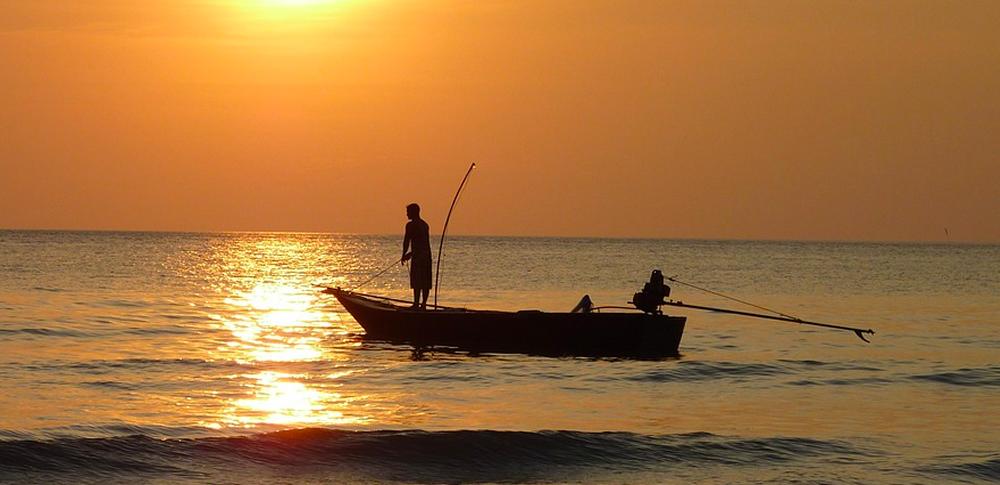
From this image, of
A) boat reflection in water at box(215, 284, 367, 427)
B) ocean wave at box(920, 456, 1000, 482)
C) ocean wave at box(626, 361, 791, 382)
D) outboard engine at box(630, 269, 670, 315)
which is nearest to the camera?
ocean wave at box(920, 456, 1000, 482)

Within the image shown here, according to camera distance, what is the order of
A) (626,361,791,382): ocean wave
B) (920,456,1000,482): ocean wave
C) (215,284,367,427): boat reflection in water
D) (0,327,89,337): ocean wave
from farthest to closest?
1. (0,327,89,337): ocean wave
2. (626,361,791,382): ocean wave
3. (215,284,367,427): boat reflection in water
4. (920,456,1000,482): ocean wave

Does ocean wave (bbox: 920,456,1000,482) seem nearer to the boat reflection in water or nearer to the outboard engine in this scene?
the boat reflection in water

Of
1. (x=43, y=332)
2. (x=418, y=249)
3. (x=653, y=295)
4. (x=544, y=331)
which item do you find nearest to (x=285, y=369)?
(x=418, y=249)

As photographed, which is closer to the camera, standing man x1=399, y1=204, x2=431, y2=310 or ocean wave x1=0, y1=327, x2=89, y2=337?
standing man x1=399, y1=204, x2=431, y2=310

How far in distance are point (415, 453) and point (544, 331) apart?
820 centimetres

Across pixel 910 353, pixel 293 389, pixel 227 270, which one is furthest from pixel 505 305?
pixel 227 270

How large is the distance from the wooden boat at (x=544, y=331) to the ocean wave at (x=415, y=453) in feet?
21.6

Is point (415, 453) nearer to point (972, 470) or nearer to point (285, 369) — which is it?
point (972, 470)

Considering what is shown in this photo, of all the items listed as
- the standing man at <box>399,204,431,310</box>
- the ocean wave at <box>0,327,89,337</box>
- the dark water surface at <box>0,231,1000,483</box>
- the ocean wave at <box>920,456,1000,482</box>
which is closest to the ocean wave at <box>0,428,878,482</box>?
the dark water surface at <box>0,231,1000,483</box>

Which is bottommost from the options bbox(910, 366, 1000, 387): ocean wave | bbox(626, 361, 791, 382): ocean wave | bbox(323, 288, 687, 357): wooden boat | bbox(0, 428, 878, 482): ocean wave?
bbox(0, 428, 878, 482): ocean wave

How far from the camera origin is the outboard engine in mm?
21281

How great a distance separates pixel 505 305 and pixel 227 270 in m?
33.0

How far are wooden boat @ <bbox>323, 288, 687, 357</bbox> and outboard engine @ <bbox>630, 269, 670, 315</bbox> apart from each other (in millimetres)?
176

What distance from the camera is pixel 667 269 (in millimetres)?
84250
